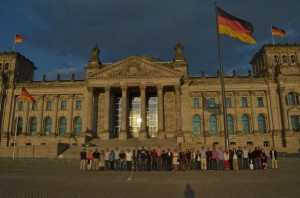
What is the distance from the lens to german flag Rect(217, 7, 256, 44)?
23.2 meters

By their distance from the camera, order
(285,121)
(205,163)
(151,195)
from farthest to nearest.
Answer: (285,121) → (205,163) → (151,195)

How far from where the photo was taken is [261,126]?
57.5m

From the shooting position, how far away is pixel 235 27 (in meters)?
23.5

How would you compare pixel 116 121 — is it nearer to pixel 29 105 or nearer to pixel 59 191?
pixel 29 105

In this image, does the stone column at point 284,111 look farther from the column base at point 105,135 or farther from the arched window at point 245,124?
the column base at point 105,135

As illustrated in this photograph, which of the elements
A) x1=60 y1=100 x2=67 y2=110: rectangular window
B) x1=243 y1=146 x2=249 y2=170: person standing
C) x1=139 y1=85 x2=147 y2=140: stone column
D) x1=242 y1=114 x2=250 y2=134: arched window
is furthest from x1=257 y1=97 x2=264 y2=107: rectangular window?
x1=60 y1=100 x2=67 y2=110: rectangular window

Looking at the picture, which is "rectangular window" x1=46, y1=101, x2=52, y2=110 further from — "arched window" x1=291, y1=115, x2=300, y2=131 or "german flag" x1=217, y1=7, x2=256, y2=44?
"arched window" x1=291, y1=115, x2=300, y2=131

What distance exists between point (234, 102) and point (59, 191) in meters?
52.8

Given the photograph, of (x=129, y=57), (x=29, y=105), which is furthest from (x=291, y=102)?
(x=29, y=105)

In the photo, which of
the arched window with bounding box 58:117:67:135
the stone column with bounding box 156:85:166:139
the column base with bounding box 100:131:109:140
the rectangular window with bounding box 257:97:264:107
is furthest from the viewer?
the arched window with bounding box 58:117:67:135

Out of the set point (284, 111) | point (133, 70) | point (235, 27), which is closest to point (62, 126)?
point (133, 70)

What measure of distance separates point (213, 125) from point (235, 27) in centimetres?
3733

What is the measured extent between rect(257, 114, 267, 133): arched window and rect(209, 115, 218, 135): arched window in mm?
9480

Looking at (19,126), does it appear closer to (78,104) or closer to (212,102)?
(78,104)
